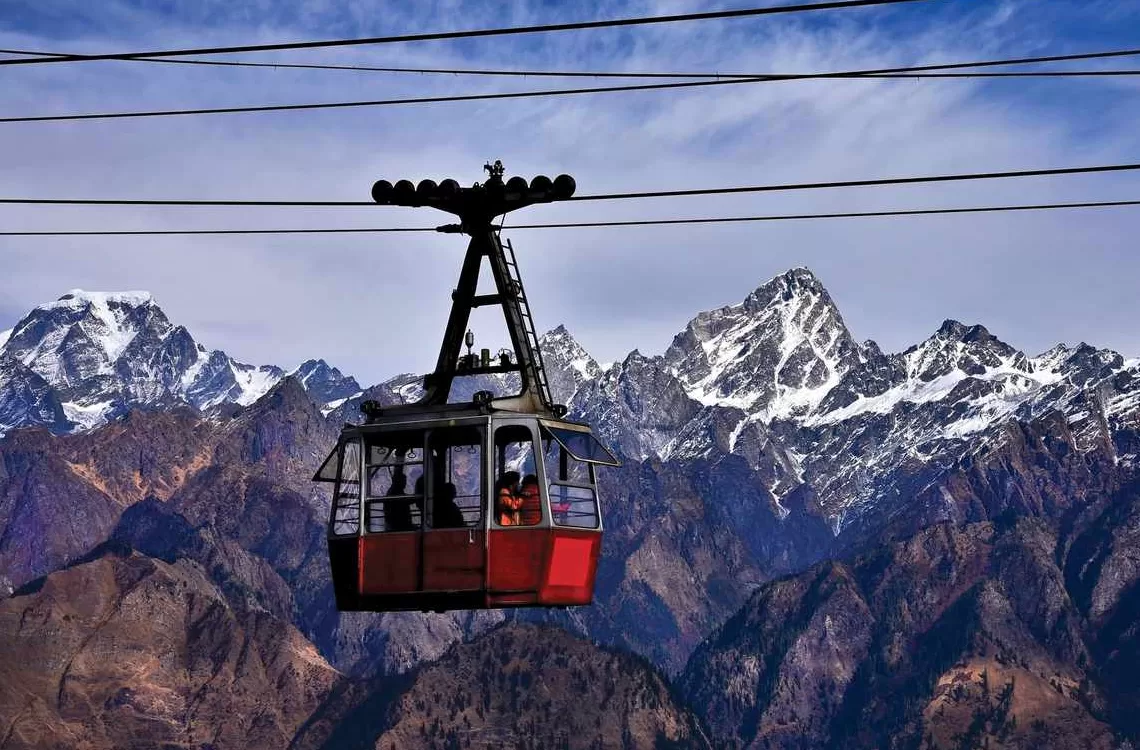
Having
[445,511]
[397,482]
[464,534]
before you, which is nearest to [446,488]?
[445,511]

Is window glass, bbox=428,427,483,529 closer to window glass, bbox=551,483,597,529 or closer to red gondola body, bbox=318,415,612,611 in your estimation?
red gondola body, bbox=318,415,612,611

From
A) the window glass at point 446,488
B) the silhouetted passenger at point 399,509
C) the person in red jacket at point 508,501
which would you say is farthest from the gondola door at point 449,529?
the silhouetted passenger at point 399,509

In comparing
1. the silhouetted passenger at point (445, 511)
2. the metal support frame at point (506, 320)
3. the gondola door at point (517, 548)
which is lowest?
the gondola door at point (517, 548)

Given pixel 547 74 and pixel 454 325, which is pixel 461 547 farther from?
pixel 547 74

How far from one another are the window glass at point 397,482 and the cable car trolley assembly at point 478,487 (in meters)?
0.04

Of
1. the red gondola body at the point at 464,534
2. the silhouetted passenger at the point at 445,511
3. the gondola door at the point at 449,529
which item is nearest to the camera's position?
the gondola door at the point at 449,529

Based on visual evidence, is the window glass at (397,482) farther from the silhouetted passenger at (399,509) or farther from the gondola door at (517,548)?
the gondola door at (517,548)

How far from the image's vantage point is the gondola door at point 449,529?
6022 cm

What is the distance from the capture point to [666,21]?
167 feet

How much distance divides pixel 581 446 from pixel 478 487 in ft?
11.2

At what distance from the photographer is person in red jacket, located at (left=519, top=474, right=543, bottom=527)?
60938 millimetres

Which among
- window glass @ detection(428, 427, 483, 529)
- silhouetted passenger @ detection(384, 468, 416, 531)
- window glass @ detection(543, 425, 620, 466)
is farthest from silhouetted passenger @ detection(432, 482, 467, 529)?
window glass @ detection(543, 425, 620, 466)

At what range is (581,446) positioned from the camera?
6241 cm

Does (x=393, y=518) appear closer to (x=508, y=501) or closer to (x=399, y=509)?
(x=399, y=509)
